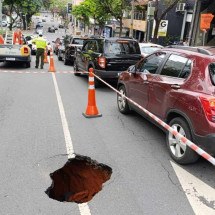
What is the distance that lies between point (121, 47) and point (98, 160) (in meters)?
6.71

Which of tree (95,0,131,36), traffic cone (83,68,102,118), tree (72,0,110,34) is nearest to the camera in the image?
traffic cone (83,68,102,118)

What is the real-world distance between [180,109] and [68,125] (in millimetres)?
2800

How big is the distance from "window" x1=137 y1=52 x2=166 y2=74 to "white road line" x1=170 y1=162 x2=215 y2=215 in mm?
2167

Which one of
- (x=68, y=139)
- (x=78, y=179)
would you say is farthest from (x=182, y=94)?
(x=68, y=139)

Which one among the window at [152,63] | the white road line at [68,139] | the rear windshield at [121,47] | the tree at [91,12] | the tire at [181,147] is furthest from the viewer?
the tree at [91,12]

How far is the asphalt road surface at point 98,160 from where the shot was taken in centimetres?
398

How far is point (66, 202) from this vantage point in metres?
4.06

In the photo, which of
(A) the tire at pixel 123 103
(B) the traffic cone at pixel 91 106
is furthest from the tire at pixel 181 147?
(B) the traffic cone at pixel 91 106

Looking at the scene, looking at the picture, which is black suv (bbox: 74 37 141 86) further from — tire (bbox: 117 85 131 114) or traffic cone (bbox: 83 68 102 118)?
traffic cone (bbox: 83 68 102 118)

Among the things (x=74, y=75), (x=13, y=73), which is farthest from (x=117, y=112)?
(x=13, y=73)

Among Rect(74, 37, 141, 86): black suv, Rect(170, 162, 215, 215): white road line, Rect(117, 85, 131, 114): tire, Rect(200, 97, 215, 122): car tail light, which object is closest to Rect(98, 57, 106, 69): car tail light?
Rect(74, 37, 141, 86): black suv

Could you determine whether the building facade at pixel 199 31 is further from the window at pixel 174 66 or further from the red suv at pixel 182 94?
the window at pixel 174 66

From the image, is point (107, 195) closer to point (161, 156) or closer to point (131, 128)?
point (161, 156)

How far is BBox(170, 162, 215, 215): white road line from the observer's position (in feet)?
13.0
